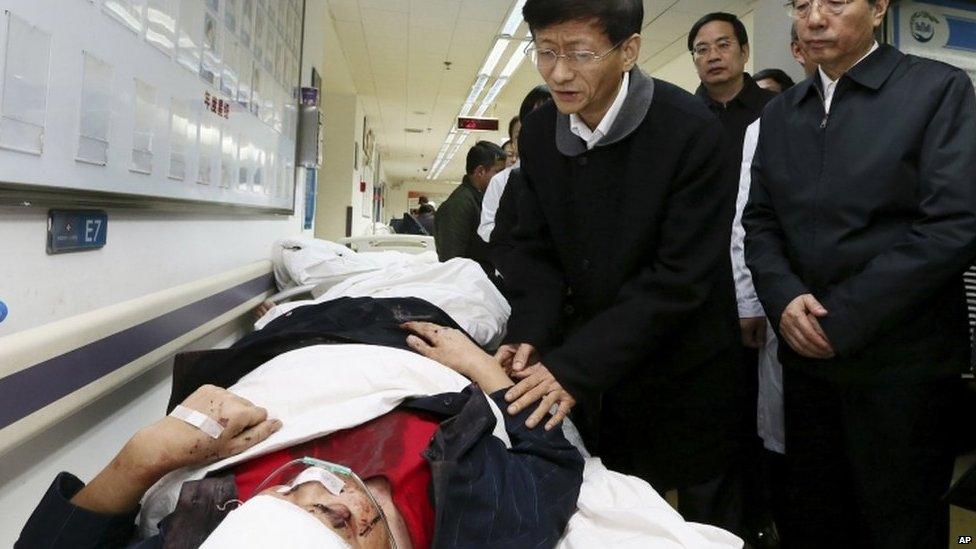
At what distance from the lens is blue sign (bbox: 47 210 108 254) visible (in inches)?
46.8

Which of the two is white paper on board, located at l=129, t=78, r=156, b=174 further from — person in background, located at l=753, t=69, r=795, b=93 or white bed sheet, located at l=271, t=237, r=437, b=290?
person in background, located at l=753, t=69, r=795, b=93

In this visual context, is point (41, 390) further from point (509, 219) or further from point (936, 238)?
point (936, 238)

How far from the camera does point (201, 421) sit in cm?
89

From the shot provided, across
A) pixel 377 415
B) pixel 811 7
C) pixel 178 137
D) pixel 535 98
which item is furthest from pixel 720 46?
pixel 377 415

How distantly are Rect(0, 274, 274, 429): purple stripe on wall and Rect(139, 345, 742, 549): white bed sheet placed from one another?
25 centimetres

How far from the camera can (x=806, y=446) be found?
4.97 ft

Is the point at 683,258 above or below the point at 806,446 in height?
above

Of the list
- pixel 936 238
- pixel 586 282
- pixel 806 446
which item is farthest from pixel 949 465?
pixel 586 282

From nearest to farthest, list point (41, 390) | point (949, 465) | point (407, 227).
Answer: point (41, 390)
point (949, 465)
point (407, 227)

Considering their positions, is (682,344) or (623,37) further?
(682,344)

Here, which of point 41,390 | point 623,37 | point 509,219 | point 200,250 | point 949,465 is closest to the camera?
point 41,390

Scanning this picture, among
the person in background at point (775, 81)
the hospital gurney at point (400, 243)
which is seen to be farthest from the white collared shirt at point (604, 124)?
the hospital gurney at point (400, 243)

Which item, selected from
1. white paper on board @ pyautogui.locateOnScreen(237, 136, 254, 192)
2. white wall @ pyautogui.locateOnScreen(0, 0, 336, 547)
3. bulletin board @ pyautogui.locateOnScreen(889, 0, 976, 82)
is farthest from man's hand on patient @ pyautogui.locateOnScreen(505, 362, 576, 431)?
bulletin board @ pyautogui.locateOnScreen(889, 0, 976, 82)

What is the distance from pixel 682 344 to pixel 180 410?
976 millimetres
